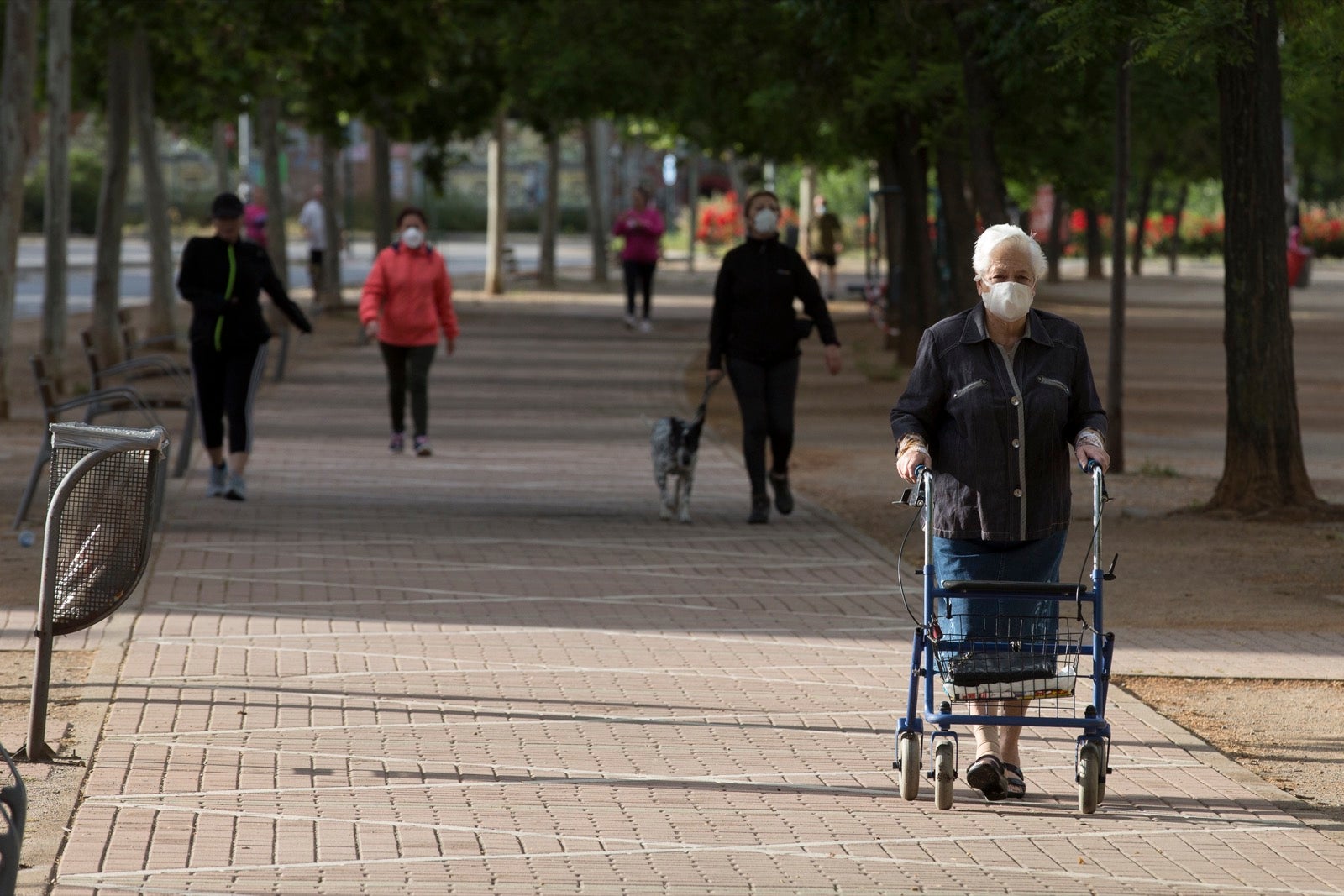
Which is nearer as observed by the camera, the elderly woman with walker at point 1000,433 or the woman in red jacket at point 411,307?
the elderly woman with walker at point 1000,433

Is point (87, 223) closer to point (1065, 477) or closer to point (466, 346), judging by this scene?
point (466, 346)

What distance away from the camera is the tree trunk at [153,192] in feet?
78.3

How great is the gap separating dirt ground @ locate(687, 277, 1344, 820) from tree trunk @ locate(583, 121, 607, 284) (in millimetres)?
15012

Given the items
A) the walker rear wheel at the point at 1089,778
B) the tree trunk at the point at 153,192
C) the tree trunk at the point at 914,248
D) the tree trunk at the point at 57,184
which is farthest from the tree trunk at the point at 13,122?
the walker rear wheel at the point at 1089,778

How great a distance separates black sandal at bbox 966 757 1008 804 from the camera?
600cm

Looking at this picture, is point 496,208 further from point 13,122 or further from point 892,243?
point 13,122

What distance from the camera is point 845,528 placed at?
1202cm

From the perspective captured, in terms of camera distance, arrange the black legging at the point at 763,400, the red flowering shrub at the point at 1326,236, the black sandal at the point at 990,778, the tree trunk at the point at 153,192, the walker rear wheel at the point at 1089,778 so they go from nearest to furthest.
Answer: the walker rear wheel at the point at 1089,778 → the black sandal at the point at 990,778 → the black legging at the point at 763,400 → the tree trunk at the point at 153,192 → the red flowering shrub at the point at 1326,236

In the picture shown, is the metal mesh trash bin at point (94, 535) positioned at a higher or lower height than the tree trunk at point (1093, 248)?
lower

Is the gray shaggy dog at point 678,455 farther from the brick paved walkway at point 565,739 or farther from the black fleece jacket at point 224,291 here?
the black fleece jacket at point 224,291

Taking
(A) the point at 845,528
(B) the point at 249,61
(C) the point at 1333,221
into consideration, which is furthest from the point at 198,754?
(C) the point at 1333,221

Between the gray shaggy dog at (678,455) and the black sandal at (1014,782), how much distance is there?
586cm

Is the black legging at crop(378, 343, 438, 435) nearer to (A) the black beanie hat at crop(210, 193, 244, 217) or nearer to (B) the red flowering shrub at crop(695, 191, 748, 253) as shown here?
(A) the black beanie hat at crop(210, 193, 244, 217)

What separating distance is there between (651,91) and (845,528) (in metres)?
13.4
